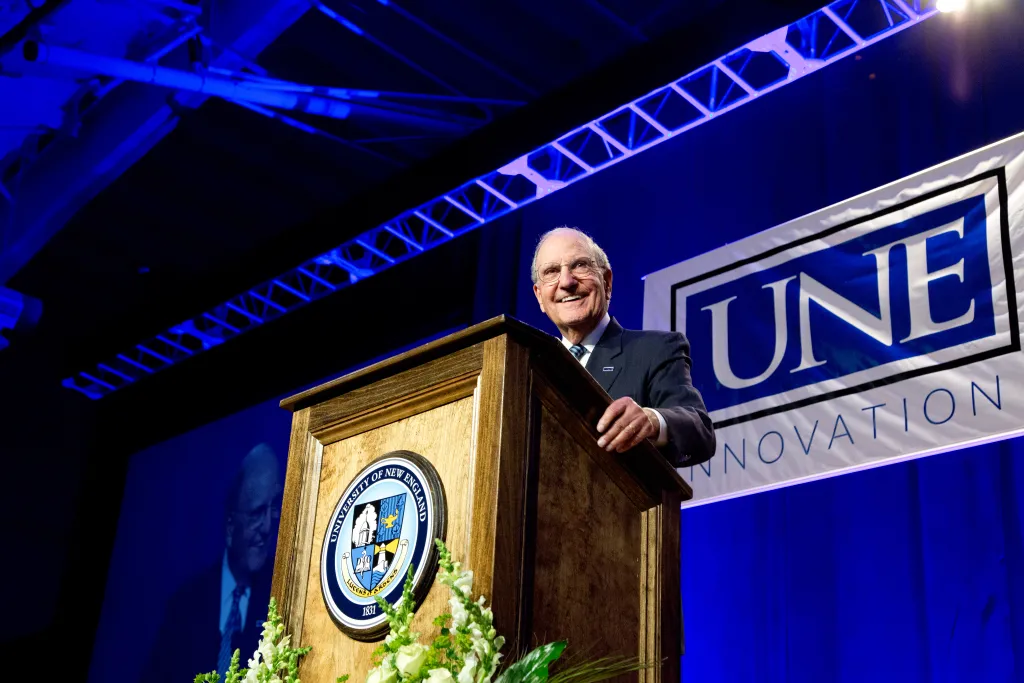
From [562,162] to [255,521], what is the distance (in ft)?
8.48

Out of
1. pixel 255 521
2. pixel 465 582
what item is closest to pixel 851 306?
pixel 465 582

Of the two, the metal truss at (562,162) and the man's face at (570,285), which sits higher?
the metal truss at (562,162)

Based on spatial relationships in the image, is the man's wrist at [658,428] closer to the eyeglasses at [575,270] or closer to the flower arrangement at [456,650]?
the flower arrangement at [456,650]

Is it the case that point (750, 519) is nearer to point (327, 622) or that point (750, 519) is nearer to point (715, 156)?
point (715, 156)

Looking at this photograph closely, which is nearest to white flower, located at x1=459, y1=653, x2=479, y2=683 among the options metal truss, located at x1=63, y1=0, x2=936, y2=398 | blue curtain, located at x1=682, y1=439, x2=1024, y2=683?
blue curtain, located at x1=682, y1=439, x2=1024, y2=683

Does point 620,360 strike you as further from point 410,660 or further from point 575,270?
point 410,660

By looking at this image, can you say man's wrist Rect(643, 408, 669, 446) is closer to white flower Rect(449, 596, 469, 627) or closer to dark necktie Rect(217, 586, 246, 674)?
white flower Rect(449, 596, 469, 627)

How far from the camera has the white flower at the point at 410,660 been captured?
3.70 ft

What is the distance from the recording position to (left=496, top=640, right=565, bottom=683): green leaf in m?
1.12

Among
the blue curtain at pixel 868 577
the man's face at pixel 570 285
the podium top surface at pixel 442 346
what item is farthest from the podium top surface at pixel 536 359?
the blue curtain at pixel 868 577

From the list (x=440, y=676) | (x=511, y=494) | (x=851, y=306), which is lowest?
(x=440, y=676)

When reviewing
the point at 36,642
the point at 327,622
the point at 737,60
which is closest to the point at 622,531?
the point at 327,622

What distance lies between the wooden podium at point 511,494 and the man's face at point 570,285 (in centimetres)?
50

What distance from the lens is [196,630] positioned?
249 inches
